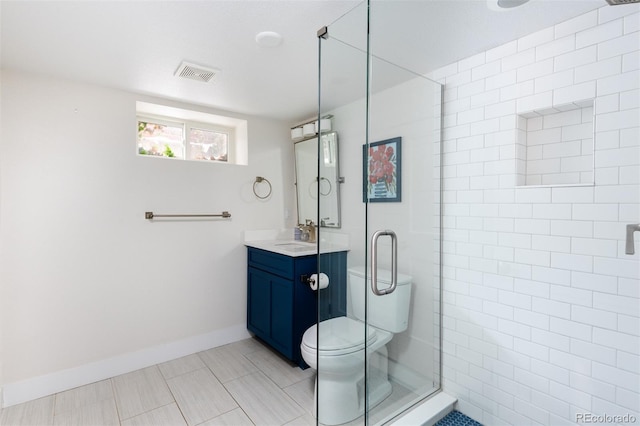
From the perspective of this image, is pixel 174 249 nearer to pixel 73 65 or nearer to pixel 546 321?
pixel 73 65

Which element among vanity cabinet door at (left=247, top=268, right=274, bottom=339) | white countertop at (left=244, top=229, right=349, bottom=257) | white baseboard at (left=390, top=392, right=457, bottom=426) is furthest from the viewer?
vanity cabinet door at (left=247, top=268, right=274, bottom=339)

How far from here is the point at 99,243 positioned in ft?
7.58

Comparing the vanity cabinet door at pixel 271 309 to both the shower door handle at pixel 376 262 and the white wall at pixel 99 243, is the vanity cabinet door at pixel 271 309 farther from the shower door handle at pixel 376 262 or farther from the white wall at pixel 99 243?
the shower door handle at pixel 376 262

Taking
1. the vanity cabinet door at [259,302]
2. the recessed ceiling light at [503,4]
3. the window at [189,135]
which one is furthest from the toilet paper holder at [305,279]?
the recessed ceiling light at [503,4]

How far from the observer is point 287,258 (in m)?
2.38

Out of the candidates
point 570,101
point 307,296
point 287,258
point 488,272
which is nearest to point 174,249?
point 287,258

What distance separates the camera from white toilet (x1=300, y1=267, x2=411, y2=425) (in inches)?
60.5

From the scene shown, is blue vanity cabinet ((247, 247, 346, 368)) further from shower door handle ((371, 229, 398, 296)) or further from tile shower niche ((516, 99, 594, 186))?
tile shower niche ((516, 99, 594, 186))

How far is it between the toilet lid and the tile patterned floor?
0.37 meters

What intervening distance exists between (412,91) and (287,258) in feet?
4.63

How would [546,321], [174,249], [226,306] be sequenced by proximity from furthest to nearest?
[226,306]
[174,249]
[546,321]

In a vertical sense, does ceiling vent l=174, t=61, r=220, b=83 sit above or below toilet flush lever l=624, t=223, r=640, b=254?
above

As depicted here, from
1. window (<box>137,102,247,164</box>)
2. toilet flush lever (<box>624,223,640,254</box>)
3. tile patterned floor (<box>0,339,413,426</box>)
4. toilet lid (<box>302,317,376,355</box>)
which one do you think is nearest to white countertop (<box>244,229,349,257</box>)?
toilet lid (<box>302,317,376,355</box>)

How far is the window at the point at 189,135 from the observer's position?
2.74m
